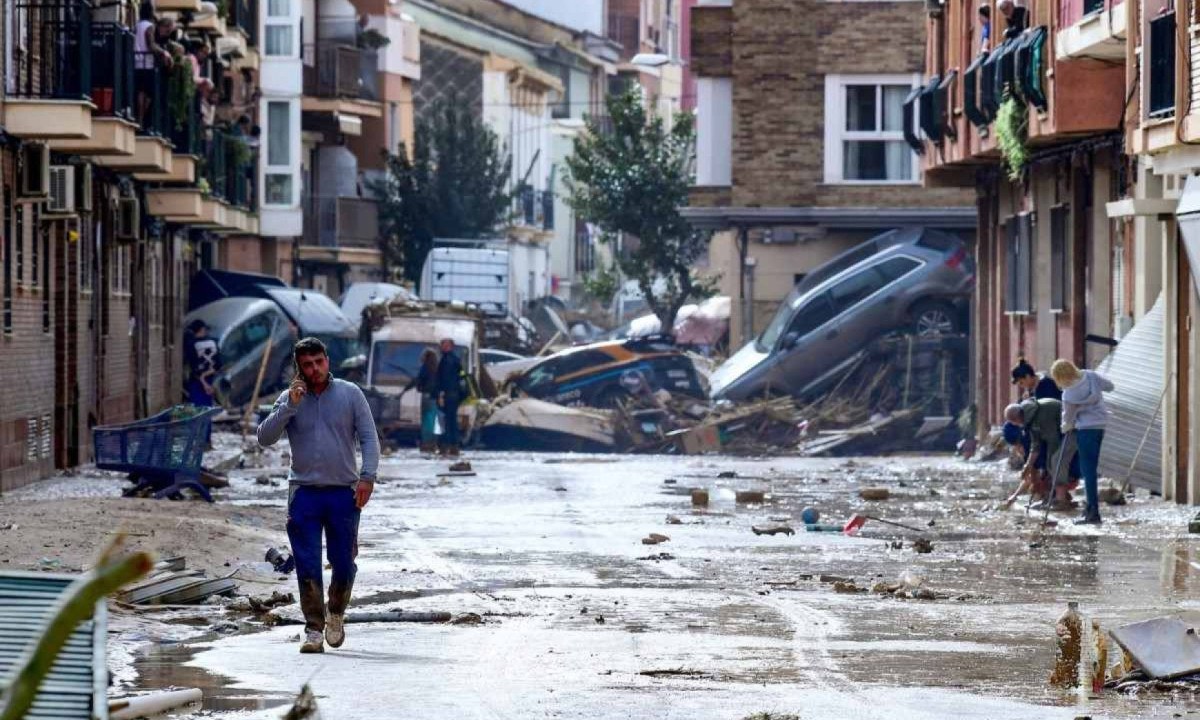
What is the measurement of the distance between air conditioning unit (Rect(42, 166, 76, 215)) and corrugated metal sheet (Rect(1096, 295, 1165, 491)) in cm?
1208

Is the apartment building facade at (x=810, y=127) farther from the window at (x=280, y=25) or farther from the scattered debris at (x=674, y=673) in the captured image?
the scattered debris at (x=674, y=673)

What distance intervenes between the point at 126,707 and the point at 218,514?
36.8 feet

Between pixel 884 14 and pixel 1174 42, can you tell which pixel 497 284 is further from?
pixel 1174 42

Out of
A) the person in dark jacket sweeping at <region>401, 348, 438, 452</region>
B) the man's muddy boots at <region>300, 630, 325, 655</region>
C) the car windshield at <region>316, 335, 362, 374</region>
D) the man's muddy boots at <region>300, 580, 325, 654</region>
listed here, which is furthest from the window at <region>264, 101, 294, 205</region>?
the man's muddy boots at <region>300, 630, 325, 655</region>

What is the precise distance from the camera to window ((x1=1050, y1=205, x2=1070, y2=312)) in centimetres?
3069

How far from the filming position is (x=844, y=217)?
48.7 meters

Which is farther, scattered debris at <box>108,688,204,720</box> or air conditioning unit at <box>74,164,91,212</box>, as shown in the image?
air conditioning unit at <box>74,164,91,212</box>

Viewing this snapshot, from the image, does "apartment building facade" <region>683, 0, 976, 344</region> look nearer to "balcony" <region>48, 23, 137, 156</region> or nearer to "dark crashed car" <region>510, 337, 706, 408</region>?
"dark crashed car" <region>510, 337, 706, 408</region>

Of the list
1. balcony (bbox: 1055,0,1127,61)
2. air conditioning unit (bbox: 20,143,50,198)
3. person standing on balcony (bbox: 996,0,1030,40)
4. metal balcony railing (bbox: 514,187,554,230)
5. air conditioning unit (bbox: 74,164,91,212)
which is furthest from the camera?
metal balcony railing (bbox: 514,187,554,230)

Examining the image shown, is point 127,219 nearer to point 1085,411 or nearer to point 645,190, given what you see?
point 1085,411

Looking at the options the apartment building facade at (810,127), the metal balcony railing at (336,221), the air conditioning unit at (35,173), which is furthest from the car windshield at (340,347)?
the air conditioning unit at (35,173)

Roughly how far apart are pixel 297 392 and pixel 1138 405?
1437cm

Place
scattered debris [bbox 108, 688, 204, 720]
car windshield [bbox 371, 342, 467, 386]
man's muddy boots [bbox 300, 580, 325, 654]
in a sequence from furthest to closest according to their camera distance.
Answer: car windshield [bbox 371, 342, 467, 386] < man's muddy boots [bbox 300, 580, 325, 654] < scattered debris [bbox 108, 688, 204, 720]

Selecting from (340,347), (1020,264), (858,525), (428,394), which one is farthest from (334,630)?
(340,347)
